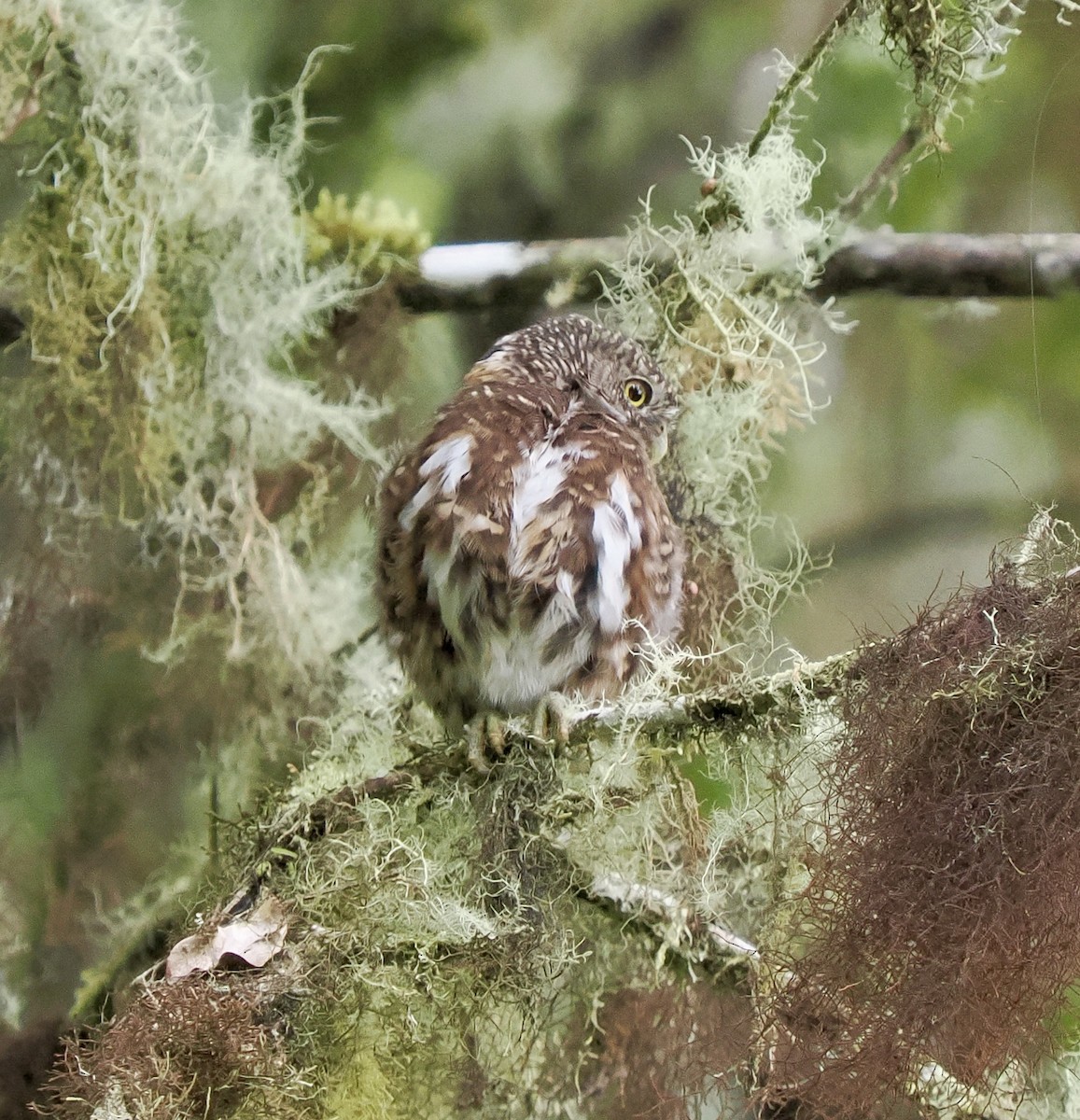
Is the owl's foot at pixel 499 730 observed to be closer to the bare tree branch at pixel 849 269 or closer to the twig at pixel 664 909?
the twig at pixel 664 909

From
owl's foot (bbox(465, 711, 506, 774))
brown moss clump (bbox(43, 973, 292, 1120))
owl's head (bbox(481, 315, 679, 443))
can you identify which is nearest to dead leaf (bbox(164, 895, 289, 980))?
brown moss clump (bbox(43, 973, 292, 1120))

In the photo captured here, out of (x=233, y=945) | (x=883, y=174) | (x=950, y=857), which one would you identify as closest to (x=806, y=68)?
(x=883, y=174)

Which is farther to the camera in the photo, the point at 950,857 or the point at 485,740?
the point at 485,740

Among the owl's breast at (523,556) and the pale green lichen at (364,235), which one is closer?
the owl's breast at (523,556)

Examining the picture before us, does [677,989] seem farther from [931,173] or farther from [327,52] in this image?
[327,52]

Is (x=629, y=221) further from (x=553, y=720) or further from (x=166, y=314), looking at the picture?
(x=553, y=720)

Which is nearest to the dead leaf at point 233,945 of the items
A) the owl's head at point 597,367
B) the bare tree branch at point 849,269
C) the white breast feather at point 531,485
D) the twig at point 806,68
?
the white breast feather at point 531,485

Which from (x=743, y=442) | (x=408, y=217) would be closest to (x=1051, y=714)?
(x=743, y=442)
